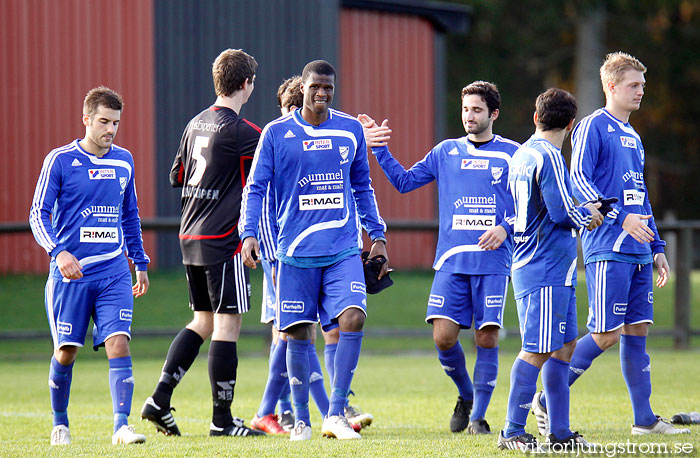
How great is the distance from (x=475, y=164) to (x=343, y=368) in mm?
1587

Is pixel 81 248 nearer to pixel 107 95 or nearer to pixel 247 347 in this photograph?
pixel 107 95

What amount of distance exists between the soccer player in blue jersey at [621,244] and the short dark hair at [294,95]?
195cm

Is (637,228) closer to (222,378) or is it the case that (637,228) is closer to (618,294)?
(618,294)

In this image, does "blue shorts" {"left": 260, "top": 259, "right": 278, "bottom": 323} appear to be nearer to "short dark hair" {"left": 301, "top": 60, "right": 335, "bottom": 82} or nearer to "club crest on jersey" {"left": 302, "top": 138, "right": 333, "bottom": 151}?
"club crest on jersey" {"left": 302, "top": 138, "right": 333, "bottom": 151}

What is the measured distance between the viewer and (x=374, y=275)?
21.4 feet

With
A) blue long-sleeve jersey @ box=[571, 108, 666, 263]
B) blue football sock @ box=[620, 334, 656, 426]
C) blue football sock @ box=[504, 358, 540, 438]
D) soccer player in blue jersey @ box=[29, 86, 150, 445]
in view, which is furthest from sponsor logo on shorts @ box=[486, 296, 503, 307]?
soccer player in blue jersey @ box=[29, 86, 150, 445]

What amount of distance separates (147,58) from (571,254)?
14885 mm

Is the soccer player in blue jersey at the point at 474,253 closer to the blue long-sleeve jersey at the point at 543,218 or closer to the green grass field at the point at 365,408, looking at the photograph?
the green grass field at the point at 365,408

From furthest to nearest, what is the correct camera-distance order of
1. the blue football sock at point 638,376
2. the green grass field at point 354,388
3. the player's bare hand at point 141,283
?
the player's bare hand at point 141,283
the blue football sock at point 638,376
the green grass field at point 354,388

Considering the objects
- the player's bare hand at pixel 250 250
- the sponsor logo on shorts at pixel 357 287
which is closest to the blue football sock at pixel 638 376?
the sponsor logo on shorts at pixel 357 287

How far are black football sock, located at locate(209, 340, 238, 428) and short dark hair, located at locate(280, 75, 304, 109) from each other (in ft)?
5.79

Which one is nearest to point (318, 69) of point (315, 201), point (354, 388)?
point (315, 201)

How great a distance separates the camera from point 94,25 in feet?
61.1

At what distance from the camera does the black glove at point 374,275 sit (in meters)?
6.47
